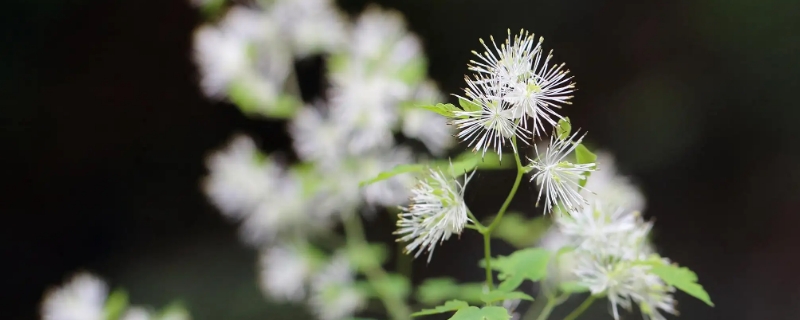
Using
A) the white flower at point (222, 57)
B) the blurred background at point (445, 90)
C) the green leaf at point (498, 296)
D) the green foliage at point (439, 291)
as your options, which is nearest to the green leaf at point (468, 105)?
the green leaf at point (498, 296)

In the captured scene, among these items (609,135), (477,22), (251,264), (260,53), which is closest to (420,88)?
(260,53)

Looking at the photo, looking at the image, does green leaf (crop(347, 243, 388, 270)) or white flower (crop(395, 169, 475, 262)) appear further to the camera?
green leaf (crop(347, 243, 388, 270))

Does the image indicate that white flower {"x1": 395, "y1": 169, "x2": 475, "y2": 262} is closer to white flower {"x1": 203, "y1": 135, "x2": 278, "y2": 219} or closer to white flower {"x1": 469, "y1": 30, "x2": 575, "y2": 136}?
white flower {"x1": 469, "y1": 30, "x2": 575, "y2": 136}

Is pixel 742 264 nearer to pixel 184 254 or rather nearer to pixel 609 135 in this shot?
pixel 609 135

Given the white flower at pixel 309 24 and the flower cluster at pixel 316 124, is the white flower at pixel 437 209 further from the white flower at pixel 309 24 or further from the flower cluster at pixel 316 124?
the white flower at pixel 309 24

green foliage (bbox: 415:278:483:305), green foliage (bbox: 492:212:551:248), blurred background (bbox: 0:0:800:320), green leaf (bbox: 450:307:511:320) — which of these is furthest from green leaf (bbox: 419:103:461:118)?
blurred background (bbox: 0:0:800:320)

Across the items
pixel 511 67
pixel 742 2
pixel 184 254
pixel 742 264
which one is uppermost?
pixel 742 2
